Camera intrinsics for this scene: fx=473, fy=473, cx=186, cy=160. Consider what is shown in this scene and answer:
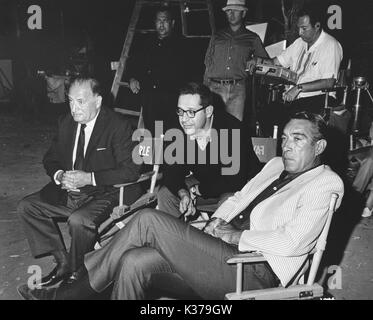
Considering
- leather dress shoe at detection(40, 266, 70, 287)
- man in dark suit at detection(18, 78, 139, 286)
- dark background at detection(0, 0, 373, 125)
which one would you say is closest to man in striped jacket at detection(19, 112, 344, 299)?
leather dress shoe at detection(40, 266, 70, 287)

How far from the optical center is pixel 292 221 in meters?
2.47

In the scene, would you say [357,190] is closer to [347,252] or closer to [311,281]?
[347,252]

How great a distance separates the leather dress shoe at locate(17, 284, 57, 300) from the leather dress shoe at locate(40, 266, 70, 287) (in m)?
0.14

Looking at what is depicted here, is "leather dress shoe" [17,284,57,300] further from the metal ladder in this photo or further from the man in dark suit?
the metal ladder

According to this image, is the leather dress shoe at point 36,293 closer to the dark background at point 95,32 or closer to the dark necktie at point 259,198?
the dark necktie at point 259,198

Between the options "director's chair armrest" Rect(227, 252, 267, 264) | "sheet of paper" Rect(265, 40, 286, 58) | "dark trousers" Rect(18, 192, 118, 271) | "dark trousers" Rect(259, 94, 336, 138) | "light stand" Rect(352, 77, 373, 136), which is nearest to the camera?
"director's chair armrest" Rect(227, 252, 267, 264)

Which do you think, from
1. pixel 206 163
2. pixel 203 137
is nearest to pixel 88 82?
pixel 203 137

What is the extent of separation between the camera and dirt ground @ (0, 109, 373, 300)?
11.6ft

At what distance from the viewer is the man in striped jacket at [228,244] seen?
2461mm

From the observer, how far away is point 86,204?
3.45 metres

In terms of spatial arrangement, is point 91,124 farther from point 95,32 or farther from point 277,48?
point 95,32

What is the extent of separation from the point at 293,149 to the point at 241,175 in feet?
2.80

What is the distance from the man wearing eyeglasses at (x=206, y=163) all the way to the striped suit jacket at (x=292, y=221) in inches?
32.0
